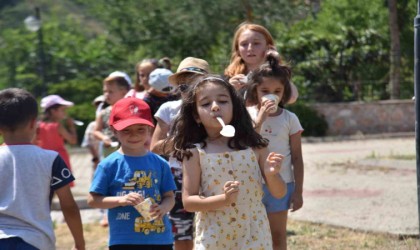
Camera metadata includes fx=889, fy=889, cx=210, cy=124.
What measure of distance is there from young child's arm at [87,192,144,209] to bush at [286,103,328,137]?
18.6m

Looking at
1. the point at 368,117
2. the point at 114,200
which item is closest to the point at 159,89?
the point at 114,200

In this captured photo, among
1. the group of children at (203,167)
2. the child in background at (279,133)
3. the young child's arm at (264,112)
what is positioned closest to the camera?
the group of children at (203,167)

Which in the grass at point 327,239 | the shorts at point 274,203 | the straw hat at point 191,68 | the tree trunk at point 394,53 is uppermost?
the tree trunk at point 394,53

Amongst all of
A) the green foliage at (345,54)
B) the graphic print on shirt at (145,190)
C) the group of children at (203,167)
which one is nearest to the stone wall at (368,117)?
the green foliage at (345,54)

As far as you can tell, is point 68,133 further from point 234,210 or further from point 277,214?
point 234,210

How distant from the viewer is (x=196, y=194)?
452cm

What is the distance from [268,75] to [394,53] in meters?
18.9

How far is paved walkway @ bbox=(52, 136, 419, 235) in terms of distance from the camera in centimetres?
880

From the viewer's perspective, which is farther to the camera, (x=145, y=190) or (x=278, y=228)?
(x=278, y=228)

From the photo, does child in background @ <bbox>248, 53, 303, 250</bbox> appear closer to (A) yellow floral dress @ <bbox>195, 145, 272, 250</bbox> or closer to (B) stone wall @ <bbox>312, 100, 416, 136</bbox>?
(A) yellow floral dress @ <bbox>195, 145, 272, 250</bbox>

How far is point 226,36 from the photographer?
87.5ft

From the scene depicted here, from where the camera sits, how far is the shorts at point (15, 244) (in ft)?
13.8

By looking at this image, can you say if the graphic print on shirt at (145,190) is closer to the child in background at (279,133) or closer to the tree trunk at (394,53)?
the child in background at (279,133)

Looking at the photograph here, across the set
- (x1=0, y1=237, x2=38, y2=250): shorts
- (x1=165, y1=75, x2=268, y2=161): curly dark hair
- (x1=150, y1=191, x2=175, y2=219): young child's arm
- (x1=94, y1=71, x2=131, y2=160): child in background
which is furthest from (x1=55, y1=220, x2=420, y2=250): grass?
(x1=0, y1=237, x2=38, y2=250): shorts
